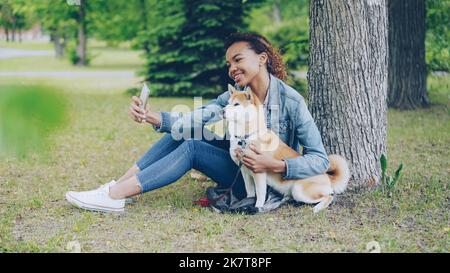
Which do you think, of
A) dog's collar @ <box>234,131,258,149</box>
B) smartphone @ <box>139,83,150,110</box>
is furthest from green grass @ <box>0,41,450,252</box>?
smartphone @ <box>139,83,150,110</box>

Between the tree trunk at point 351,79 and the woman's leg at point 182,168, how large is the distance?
1.01 meters

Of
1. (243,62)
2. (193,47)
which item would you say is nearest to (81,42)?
(193,47)

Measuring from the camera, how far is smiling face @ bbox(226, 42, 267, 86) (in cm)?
466

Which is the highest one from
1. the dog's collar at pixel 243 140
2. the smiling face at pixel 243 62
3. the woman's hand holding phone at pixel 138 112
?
the smiling face at pixel 243 62

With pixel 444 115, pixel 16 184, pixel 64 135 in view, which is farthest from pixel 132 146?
pixel 444 115

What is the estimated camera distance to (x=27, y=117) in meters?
10.5

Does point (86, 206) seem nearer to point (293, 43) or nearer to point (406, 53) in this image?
point (406, 53)

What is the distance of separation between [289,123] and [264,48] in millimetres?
625

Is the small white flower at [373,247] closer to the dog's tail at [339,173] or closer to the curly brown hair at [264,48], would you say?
the dog's tail at [339,173]

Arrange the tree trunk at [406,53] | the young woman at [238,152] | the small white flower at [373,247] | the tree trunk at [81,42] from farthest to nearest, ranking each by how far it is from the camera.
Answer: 1. the tree trunk at [81,42]
2. the tree trunk at [406,53]
3. the young woman at [238,152]
4. the small white flower at [373,247]

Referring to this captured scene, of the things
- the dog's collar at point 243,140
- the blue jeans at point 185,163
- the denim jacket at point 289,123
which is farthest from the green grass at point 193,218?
the dog's collar at point 243,140

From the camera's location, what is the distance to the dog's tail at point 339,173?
4820 millimetres

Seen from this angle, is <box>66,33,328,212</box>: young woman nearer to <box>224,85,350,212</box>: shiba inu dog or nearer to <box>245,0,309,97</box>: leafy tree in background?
<box>224,85,350,212</box>: shiba inu dog

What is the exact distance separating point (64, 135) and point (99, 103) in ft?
13.5
